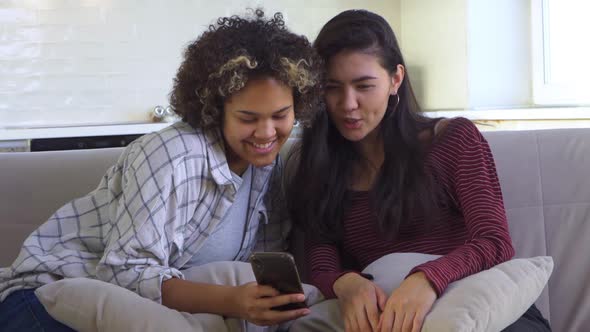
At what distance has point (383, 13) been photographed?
14.8 ft

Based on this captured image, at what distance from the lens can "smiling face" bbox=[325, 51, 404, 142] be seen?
1641 millimetres

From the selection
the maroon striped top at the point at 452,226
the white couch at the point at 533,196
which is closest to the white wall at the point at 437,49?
the white couch at the point at 533,196

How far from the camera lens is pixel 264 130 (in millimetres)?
1503

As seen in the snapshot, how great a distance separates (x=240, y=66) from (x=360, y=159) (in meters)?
0.44

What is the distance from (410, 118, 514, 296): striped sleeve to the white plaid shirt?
44 cm

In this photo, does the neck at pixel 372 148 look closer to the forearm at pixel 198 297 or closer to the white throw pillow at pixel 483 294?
the white throw pillow at pixel 483 294

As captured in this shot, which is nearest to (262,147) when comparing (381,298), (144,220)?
(144,220)

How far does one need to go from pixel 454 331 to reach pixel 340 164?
67cm

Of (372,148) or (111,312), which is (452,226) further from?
(111,312)

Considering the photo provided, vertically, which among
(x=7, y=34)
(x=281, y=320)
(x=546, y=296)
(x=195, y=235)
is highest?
(x=7, y=34)

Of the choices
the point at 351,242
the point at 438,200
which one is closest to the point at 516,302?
the point at 438,200

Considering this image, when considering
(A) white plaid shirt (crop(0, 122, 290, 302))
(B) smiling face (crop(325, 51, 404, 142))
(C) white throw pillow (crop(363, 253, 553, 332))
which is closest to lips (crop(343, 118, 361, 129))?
(B) smiling face (crop(325, 51, 404, 142))

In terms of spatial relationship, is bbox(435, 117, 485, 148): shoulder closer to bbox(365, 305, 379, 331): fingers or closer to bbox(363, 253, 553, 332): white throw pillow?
bbox(363, 253, 553, 332): white throw pillow

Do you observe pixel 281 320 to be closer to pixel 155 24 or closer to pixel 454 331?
pixel 454 331
